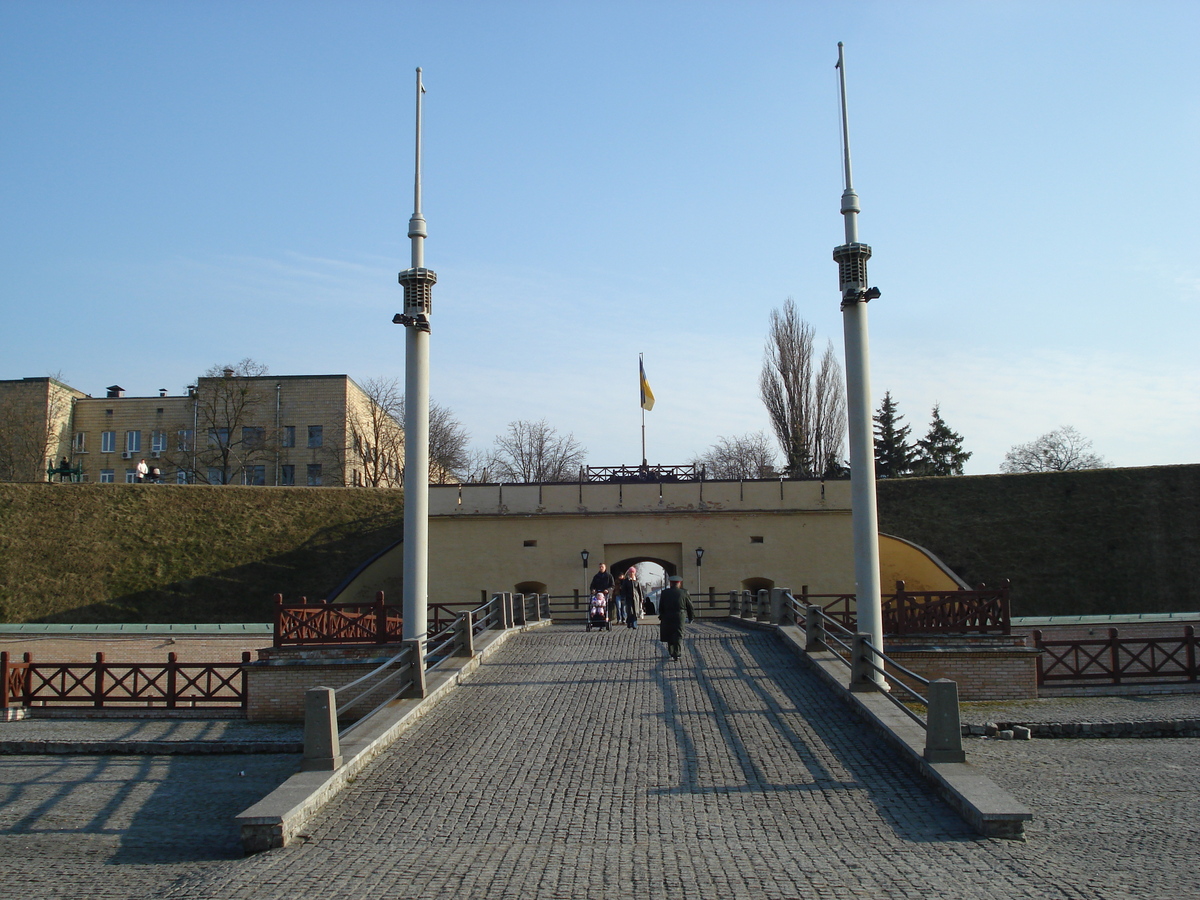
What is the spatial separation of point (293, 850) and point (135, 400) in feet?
188

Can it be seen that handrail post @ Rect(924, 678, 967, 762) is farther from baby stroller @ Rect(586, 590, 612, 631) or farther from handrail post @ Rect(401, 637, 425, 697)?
baby stroller @ Rect(586, 590, 612, 631)

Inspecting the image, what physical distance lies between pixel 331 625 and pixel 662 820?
1104 cm

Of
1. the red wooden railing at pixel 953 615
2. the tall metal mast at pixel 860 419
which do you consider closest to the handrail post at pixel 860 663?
the tall metal mast at pixel 860 419

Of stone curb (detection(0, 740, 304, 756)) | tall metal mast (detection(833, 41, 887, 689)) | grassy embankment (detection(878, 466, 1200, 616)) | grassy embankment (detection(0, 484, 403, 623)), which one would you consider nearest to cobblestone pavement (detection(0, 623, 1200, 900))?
stone curb (detection(0, 740, 304, 756))

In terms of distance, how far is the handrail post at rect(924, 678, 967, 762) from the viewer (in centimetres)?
927

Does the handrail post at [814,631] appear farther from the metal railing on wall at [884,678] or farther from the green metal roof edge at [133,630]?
the green metal roof edge at [133,630]

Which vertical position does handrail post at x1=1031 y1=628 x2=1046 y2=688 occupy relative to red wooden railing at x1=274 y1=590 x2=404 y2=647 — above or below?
below

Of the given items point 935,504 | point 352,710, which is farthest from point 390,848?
point 935,504

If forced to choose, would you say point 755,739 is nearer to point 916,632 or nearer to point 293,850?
point 293,850

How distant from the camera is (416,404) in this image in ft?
54.4

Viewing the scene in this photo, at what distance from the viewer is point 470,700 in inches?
524

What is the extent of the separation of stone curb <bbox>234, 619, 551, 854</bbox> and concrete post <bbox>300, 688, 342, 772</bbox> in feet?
0.33

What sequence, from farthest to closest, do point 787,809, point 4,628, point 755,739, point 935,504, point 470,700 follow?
point 935,504, point 4,628, point 470,700, point 755,739, point 787,809

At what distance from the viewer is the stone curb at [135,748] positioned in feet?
44.9
